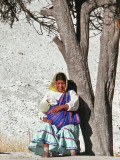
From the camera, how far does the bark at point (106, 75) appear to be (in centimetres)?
835

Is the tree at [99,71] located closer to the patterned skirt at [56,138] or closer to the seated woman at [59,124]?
the seated woman at [59,124]

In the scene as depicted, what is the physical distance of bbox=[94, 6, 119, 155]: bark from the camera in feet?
Answer: 27.4

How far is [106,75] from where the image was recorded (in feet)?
27.6

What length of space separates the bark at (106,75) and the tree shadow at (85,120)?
15 centimetres

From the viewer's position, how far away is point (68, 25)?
8.56 m

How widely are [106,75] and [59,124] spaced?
122cm

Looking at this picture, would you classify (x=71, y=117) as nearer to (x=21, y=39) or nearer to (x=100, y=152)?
(x=100, y=152)

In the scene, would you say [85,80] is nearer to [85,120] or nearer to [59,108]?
[85,120]

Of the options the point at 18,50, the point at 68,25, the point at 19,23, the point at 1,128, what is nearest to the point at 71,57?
the point at 68,25

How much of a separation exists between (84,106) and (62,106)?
67 centimetres

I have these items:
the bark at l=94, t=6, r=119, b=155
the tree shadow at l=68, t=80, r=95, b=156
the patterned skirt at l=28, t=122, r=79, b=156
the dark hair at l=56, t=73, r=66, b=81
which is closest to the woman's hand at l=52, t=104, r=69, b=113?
the patterned skirt at l=28, t=122, r=79, b=156

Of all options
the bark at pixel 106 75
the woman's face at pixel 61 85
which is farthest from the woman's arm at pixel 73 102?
the bark at pixel 106 75

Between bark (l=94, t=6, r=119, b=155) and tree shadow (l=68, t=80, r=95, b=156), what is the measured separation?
153 millimetres

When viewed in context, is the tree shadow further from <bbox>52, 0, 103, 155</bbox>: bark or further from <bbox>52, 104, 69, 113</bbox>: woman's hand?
<bbox>52, 104, 69, 113</bbox>: woman's hand
